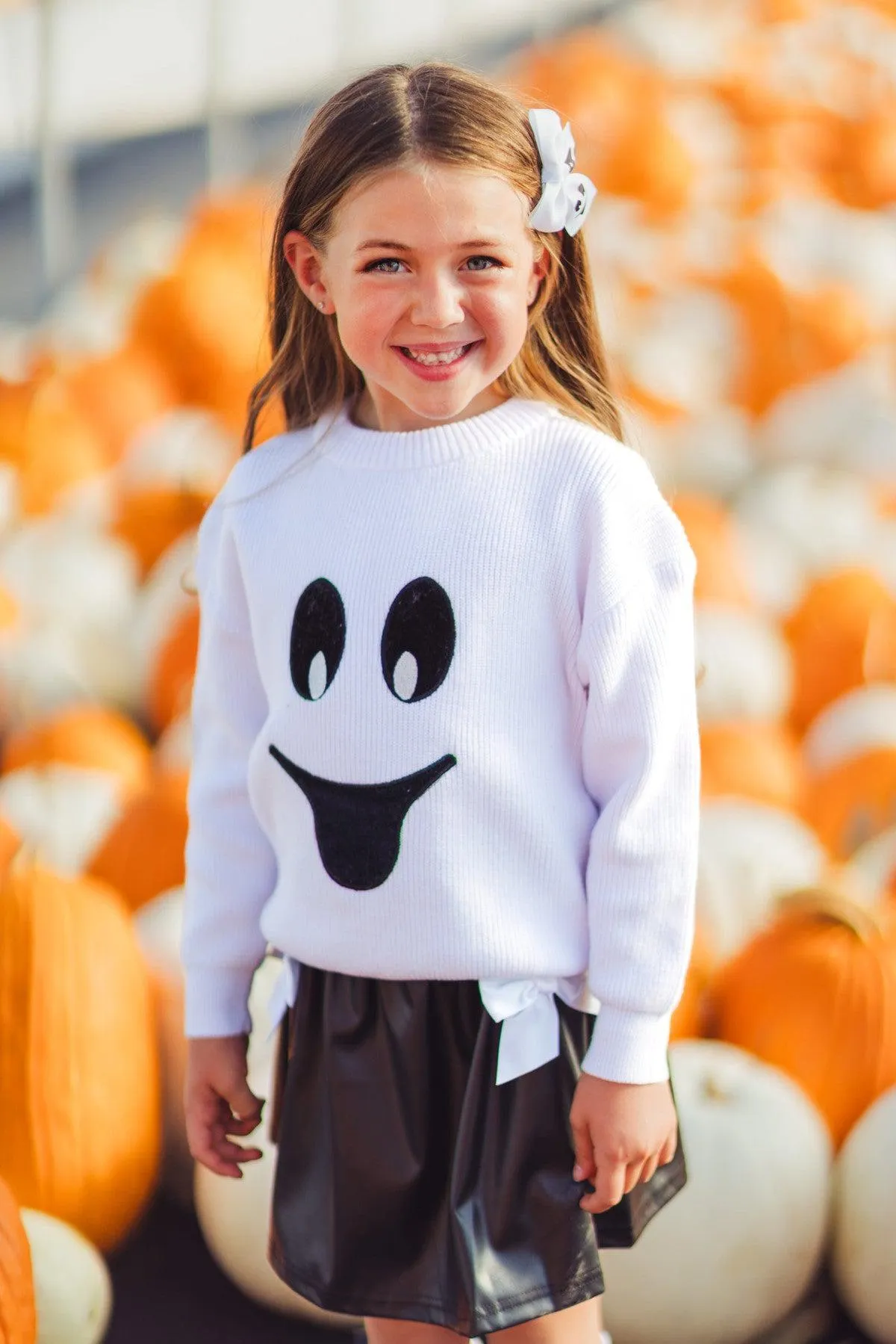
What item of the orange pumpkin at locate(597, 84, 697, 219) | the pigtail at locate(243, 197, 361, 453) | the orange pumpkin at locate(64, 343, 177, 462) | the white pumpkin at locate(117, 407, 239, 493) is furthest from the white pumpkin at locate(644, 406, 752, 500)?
the pigtail at locate(243, 197, 361, 453)

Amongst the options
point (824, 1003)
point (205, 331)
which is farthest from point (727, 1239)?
point (205, 331)

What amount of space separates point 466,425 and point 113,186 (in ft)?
18.3

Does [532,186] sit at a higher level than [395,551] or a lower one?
higher

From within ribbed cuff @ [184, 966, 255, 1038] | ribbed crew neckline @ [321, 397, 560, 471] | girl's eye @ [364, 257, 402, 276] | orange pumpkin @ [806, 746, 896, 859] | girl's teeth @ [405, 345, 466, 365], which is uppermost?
girl's eye @ [364, 257, 402, 276]

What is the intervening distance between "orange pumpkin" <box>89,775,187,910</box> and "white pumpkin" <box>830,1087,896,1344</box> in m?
0.93

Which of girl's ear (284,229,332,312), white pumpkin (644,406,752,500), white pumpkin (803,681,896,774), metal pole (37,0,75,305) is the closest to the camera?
girl's ear (284,229,332,312)

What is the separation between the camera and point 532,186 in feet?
4.09

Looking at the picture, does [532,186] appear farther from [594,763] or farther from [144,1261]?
[144,1261]

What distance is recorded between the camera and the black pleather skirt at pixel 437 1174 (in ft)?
4.13

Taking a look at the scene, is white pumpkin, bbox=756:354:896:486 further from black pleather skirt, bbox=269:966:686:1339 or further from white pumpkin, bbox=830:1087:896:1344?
black pleather skirt, bbox=269:966:686:1339

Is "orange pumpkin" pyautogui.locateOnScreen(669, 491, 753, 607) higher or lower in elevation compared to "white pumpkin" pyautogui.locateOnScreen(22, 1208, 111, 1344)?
higher

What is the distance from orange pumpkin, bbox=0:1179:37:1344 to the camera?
4.82ft

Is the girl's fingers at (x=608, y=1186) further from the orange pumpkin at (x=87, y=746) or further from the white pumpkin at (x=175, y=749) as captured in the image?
the orange pumpkin at (x=87, y=746)

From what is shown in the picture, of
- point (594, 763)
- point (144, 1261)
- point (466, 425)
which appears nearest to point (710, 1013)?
point (144, 1261)
